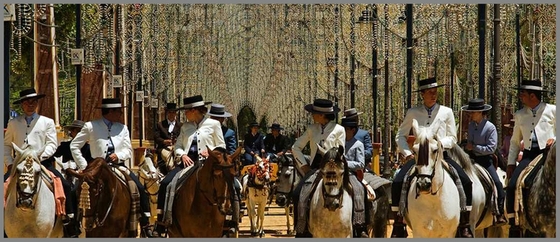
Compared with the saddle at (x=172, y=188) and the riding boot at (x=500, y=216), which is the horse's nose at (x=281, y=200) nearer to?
the riding boot at (x=500, y=216)

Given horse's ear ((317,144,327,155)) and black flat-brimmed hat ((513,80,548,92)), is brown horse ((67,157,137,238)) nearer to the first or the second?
horse's ear ((317,144,327,155))

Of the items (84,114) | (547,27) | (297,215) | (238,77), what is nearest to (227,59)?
(238,77)

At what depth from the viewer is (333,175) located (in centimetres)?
1416

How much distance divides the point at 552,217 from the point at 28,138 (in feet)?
21.0

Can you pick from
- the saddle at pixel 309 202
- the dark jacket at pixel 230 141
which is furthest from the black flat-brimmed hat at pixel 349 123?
the saddle at pixel 309 202

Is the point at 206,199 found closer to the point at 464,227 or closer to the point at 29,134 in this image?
the point at 29,134

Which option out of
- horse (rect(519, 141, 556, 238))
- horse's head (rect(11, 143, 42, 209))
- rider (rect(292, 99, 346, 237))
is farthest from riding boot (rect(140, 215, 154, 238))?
horse (rect(519, 141, 556, 238))

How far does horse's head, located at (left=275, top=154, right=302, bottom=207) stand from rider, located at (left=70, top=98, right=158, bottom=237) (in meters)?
5.40

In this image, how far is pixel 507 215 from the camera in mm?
15445

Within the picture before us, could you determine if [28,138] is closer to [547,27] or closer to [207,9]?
[547,27]

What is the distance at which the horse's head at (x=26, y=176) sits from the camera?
13602mm

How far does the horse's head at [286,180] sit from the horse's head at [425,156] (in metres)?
7.05

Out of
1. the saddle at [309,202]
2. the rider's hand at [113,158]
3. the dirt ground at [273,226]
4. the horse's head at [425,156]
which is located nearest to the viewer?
the horse's head at [425,156]

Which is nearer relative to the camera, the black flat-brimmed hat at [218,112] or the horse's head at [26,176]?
the horse's head at [26,176]
